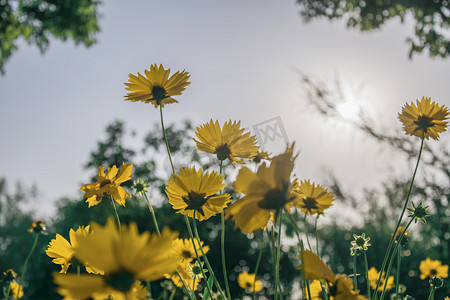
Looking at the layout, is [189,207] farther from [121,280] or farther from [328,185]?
[328,185]

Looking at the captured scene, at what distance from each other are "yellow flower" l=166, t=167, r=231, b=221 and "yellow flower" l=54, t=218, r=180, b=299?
1.13 feet

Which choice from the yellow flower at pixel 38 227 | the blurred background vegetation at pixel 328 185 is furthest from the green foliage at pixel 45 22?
the yellow flower at pixel 38 227

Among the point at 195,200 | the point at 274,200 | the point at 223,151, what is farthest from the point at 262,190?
the point at 223,151

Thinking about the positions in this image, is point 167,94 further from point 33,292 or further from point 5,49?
point 33,292

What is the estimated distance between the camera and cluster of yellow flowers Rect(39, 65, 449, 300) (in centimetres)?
41

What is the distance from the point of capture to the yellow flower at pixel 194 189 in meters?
0.78

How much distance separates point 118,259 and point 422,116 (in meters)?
1.04

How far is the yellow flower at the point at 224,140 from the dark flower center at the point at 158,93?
0.57 ft

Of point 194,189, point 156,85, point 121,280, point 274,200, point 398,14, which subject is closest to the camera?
point 121,280

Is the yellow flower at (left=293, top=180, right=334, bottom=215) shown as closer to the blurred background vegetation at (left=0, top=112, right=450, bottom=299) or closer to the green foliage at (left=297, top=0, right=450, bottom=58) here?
the blurred background vegetation at (left=0, top=112, right=450, bottom=299)

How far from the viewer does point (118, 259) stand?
41 centimetres

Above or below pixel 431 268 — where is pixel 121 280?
above

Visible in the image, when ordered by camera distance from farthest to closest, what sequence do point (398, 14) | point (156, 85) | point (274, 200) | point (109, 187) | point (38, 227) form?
point (398, 14)
point (38, 227)
point (156, 85)
point (109, 187)
point (274, 200)

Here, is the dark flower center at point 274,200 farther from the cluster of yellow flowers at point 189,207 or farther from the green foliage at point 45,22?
the green foliage at point 45,22
